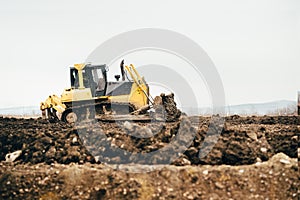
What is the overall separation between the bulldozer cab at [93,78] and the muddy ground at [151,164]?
5.38m

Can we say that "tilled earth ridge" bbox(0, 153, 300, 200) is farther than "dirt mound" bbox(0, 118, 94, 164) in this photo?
No

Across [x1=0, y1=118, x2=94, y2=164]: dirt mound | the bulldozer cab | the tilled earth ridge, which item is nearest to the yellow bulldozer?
the bulldozer cab

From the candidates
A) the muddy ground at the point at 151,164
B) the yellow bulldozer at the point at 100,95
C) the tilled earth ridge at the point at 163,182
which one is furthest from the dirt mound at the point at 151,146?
the yellow bulldozer at the point at 100,95

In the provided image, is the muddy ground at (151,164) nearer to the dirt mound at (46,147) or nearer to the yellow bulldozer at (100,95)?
the dirt mound at (46,147)

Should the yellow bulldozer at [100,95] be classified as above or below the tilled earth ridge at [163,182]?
above

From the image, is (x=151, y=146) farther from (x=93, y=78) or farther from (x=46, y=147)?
(x=93, y=78)

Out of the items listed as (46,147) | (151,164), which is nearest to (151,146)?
(151,164)

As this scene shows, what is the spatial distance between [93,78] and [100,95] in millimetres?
710

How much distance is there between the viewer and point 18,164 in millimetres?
10000

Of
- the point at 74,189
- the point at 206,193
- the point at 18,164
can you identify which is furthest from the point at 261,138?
the point at 18,164

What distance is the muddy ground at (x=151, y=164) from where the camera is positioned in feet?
26.1

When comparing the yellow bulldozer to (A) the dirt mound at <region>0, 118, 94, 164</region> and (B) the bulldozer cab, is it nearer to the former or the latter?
(B) the bulldozer cab

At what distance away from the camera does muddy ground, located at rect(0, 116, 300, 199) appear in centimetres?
796

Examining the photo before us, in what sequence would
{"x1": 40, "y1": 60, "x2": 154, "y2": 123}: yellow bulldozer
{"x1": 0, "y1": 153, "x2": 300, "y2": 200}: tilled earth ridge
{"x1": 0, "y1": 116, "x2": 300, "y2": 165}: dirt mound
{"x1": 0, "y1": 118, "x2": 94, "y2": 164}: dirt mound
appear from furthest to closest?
{"x1": 40, "y1": 60, "x2": 154, "y2": 123}: yellow bulldozer
{"x1": 0, "y1": 118, "x2": 94, "y2": 164}: dirt mound
{"x1": 0, "y1": 116, "x2": 300, "y2": 165}: dirt mound
{"x1": 0, "y1": 153, "x2": 300, "y2": 200}: tilled earth ridge
